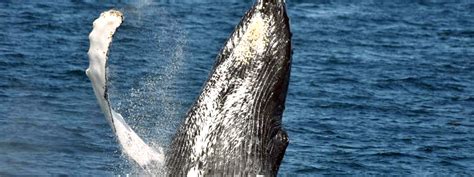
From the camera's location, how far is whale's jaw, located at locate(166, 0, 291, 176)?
29.1ft

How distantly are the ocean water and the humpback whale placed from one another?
1.75 meters

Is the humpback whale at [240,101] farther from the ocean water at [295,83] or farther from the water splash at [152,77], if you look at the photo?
the water splash at [152,77]

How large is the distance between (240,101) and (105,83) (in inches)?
37.5

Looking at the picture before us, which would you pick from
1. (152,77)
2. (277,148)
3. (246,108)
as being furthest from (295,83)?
(246,108)

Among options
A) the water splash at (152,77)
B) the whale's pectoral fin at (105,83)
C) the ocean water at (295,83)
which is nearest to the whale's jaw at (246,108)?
the whale's pectoral fin at (105,83)

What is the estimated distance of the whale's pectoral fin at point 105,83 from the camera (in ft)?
29.5

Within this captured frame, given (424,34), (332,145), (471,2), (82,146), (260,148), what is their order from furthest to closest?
(471,2) < (424,34) < (332,145) < (82,146) < (260,148)

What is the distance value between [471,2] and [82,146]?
854 inches

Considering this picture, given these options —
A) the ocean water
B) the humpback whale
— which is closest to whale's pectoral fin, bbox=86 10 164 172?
the humpback whale

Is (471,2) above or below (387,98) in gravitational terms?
above

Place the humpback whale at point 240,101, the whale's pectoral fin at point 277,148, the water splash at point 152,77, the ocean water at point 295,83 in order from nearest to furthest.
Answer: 1. the humpback whale at point 240,101
2. the whale's pectoral fin at point 277,148
3. the ocean water at point 295,83
4. the water splash at point 152,77

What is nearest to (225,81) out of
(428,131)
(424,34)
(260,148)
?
(260,148)

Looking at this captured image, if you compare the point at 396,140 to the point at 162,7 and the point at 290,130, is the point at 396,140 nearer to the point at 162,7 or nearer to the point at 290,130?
the point at 290,130

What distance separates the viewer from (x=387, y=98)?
25.4 meters
